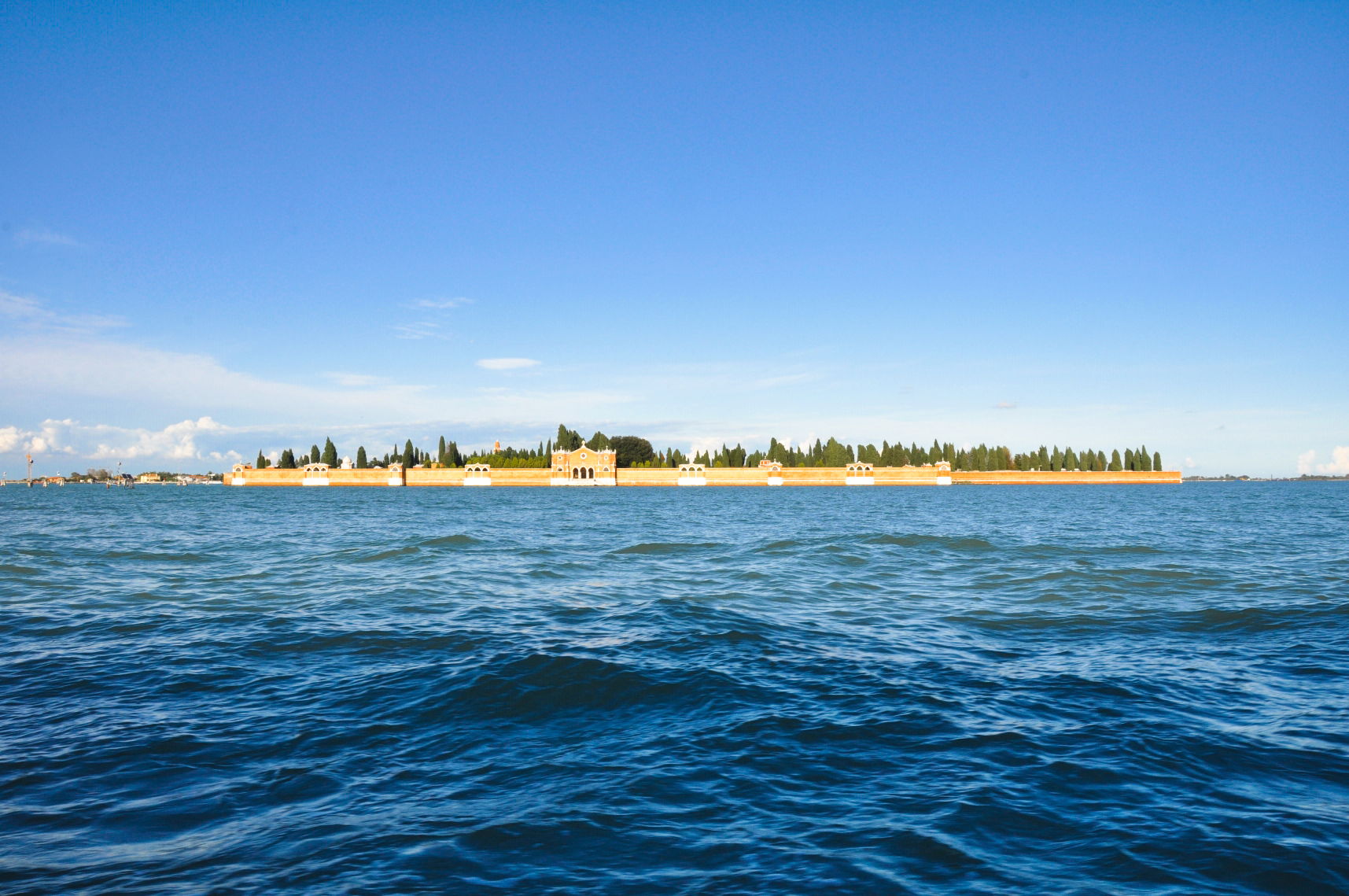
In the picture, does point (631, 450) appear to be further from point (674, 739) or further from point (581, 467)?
point (674, 739)

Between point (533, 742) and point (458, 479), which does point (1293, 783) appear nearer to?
point (533, 742)

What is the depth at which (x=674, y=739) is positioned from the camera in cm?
805

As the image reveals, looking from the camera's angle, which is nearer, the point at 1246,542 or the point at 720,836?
the point at 720,836

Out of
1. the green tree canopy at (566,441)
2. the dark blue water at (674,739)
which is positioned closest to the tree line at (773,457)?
the green tree canopy at (566,441)

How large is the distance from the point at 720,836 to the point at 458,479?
164 metres

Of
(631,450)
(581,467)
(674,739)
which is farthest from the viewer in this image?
(631,450)

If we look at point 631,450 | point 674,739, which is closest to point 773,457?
point 631,450

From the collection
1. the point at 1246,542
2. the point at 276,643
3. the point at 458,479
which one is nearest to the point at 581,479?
the point at 458,479

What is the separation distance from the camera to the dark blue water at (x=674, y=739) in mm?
5426

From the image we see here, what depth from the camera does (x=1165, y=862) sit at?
5438 millimetres

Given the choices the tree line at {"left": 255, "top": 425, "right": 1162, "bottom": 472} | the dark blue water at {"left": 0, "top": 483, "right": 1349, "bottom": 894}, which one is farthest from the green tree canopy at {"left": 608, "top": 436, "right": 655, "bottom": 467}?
the dark blue water at {"left": 0, "top": 483, "right": 1349, "bottom": 894}

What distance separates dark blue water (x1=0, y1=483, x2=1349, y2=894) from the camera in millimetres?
5426

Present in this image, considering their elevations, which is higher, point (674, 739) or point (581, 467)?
point (581, 467)

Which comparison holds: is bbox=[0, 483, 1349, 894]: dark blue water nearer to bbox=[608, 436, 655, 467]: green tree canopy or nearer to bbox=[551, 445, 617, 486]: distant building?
bbox=[551, 445, 617, 486]: distant building
